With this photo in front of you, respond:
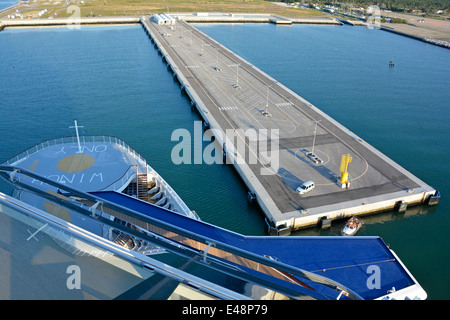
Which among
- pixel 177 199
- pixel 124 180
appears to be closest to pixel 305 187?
pixel 177 199

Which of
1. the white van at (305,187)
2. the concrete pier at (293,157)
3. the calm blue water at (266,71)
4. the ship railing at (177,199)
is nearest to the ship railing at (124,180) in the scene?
the ship railing at (177,199)

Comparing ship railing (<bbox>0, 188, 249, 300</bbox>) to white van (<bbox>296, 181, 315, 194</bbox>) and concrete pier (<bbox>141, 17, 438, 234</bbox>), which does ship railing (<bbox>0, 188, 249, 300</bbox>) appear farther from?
white van (<bbox>296, 181, 315, 194</bbox>)

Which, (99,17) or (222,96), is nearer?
(222,96)

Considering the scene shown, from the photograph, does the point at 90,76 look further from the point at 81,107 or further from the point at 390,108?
the point at 390,108

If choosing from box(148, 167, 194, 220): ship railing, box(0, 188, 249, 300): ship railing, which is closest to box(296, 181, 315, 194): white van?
box(148, 167, 194, 220): ship railing

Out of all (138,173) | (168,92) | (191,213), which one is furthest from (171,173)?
(168,92)

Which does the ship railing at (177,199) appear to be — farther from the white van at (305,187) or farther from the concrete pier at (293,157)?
the white van at (305,187)
